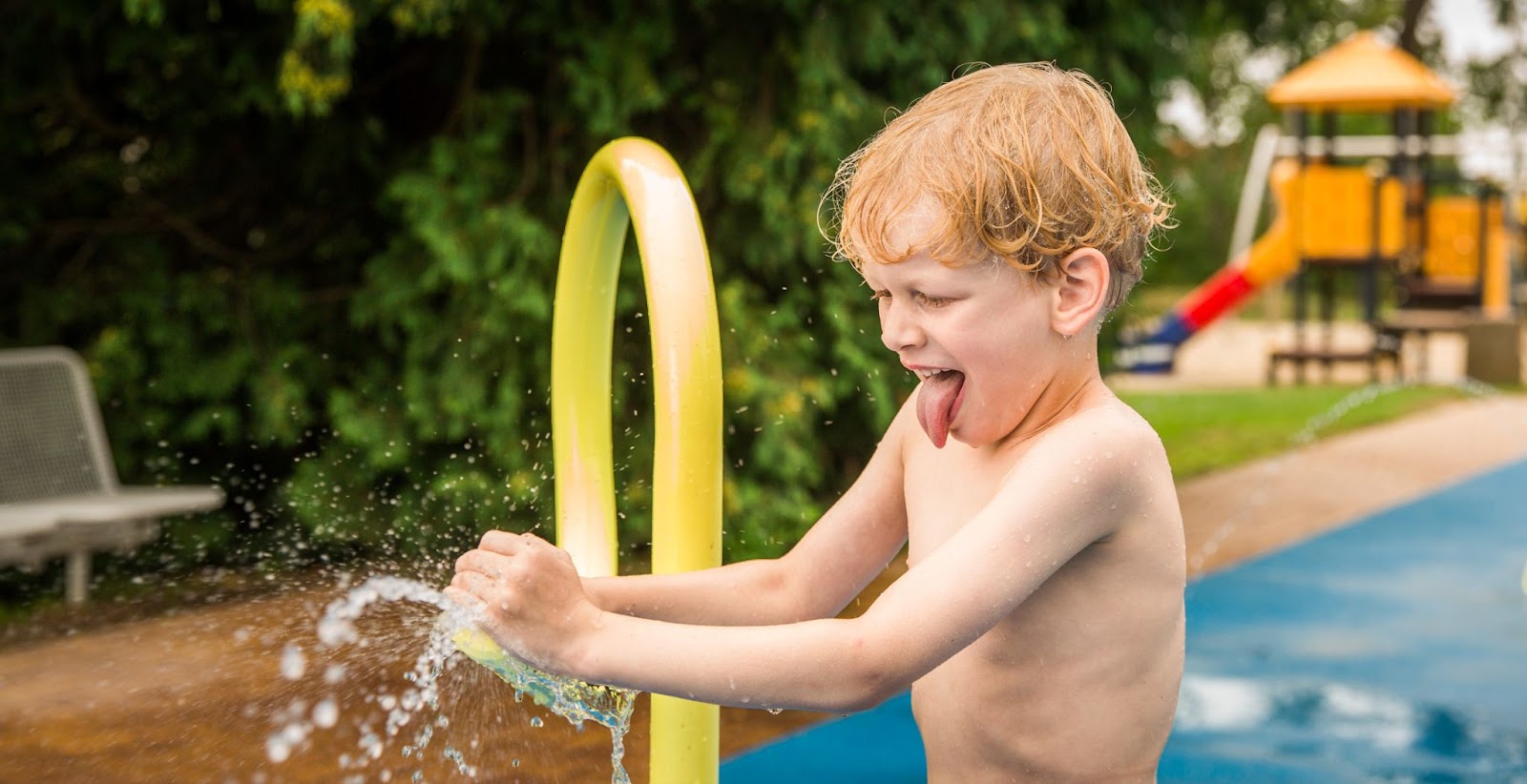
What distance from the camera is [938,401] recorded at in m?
1.51

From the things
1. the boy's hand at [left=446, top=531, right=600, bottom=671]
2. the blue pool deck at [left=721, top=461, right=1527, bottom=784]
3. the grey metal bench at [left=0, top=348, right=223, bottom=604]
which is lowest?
the blue pool deck at [left=721, top=461, right=1527, bottom=784]

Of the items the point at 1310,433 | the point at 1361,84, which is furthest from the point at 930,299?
the point at 1361,84

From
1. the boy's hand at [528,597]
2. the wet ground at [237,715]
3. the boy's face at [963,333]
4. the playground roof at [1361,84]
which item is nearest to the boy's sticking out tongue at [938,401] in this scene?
the boy's face at [963,333]

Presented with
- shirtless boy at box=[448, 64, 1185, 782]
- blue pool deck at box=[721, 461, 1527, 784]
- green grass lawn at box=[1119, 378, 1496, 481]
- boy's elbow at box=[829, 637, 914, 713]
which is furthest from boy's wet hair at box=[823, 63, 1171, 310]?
green grass lawn at box=[1119, 378, 1496, 481]

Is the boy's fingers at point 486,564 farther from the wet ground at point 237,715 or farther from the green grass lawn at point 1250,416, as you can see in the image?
the green grass lawn at point 1250,416

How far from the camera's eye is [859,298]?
5.59m

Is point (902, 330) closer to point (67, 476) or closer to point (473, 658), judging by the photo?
point (473, 658)

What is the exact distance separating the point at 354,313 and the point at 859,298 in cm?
192

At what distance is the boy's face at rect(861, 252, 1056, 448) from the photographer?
4.79ft

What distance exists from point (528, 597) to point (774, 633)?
8.6 inches

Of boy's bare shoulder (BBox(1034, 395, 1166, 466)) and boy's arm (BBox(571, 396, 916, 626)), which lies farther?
boy's arm (BBox(571, 396, 916, 626))

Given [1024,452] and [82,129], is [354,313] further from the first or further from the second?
[1024,452]

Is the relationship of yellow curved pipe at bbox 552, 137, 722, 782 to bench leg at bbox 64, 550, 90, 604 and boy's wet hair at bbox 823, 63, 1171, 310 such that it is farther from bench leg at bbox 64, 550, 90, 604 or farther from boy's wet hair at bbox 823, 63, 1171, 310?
bench leg at bbox 64, 550, 90, 604

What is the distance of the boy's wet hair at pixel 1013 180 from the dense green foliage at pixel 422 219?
3485 mm
